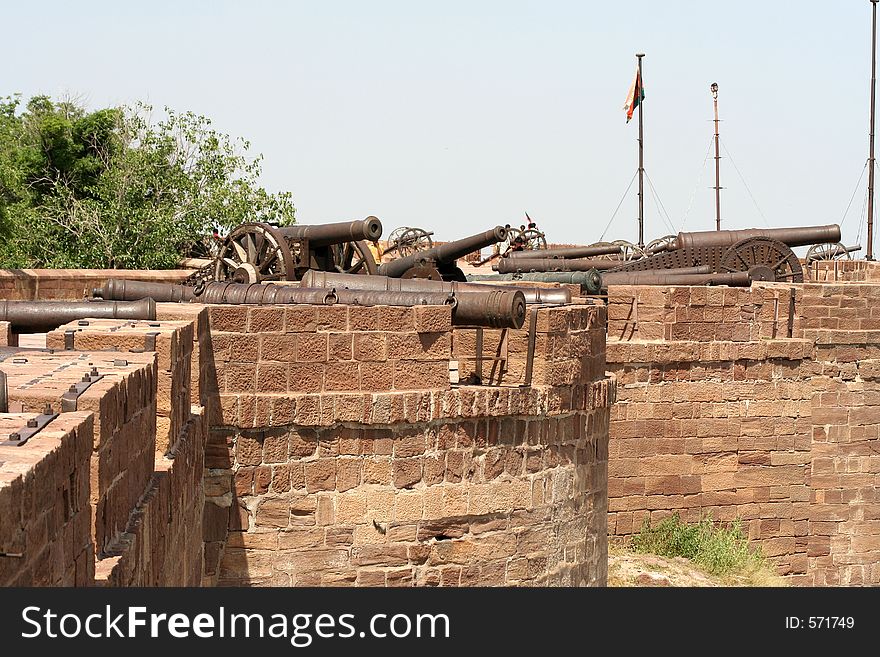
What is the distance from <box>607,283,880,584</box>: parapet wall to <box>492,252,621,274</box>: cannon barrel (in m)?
6.01

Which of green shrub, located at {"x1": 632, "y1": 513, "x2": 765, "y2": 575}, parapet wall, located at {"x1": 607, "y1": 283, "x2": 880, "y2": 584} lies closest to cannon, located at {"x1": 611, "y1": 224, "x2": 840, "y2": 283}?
parapet wall, located at {"x1": 607, "y1": 283, "x2": 880, "y2": 584}

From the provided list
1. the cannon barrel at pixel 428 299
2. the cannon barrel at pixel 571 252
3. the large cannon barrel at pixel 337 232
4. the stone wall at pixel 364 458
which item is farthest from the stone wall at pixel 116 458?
the cannon barrel at pixel 571 252

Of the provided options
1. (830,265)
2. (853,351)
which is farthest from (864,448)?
(830,265)

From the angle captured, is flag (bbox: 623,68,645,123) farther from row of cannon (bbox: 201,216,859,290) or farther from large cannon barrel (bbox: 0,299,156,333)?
large cannon barrel (bbox: 0,299,156,333)

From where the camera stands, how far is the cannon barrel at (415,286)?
38.2 feet

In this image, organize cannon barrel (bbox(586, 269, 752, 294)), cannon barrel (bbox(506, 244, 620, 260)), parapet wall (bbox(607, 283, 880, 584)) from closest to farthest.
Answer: parapet wall (bbox(607, 283, 880, 584)) < cannon barrel (bbox(586, 269, 752, 294)) < cannon barrel (bbox(506, 244, 620, 260))

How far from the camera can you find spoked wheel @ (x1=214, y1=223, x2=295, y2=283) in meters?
17.5

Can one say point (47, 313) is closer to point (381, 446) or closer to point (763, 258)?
point (381, 446)

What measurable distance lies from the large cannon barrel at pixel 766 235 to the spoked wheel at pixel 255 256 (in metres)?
7.27

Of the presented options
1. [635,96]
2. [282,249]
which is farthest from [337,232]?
[635,96]
